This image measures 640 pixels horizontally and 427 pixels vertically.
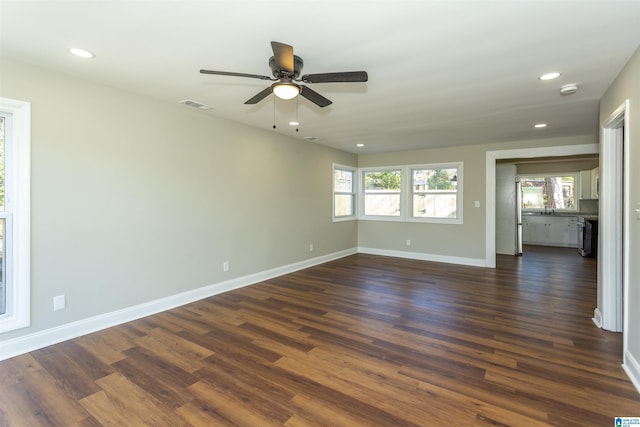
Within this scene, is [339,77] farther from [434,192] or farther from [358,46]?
[434,192]

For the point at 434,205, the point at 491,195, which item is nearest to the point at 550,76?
the point at 491,195

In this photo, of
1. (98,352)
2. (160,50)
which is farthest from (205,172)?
(98,352)

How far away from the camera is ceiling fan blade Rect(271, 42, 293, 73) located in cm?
188

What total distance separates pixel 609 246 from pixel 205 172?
4.57 meters

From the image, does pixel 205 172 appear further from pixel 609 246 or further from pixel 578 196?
pixel 578 196

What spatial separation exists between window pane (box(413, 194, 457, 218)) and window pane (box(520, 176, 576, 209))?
386 centimetres

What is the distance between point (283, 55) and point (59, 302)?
2983 millimetres

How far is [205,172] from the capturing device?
413 centimetres

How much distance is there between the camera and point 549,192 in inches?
347

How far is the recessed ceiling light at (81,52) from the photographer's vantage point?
2385 millimetres

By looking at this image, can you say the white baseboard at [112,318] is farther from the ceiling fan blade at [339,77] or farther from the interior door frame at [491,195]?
the interior door frame at [491,195]

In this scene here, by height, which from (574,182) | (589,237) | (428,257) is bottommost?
(428,257)

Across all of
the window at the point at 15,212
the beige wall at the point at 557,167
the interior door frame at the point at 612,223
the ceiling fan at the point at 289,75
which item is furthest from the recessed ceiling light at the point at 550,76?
the beige wall at the point at 557,167

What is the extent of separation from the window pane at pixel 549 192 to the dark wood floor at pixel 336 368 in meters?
5.68
